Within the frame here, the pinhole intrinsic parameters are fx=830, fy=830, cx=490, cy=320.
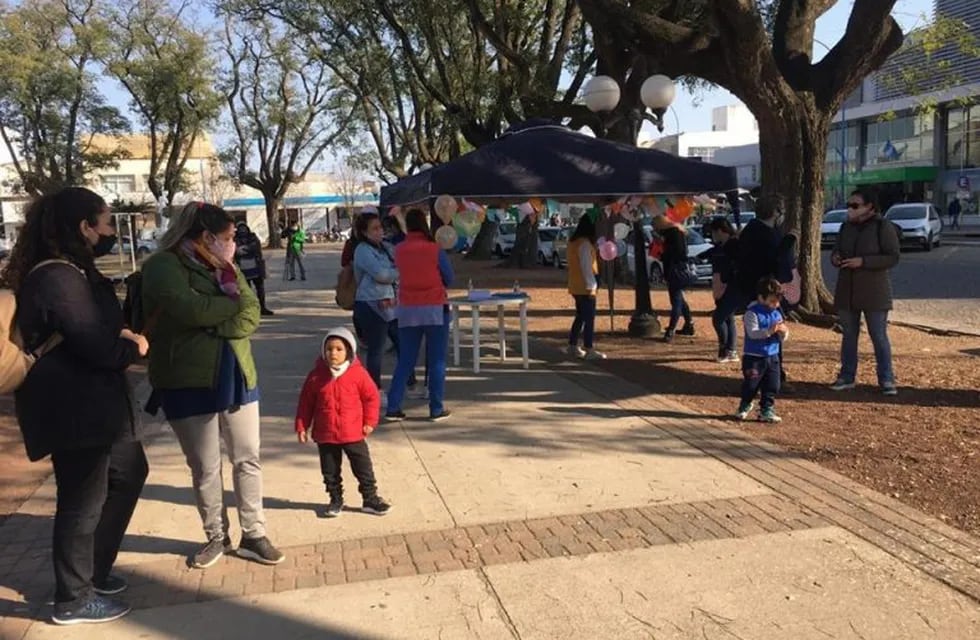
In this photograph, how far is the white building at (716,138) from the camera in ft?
263

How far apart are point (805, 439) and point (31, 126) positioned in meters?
34.5

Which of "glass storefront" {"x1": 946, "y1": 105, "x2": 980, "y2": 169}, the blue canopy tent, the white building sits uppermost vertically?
the white building

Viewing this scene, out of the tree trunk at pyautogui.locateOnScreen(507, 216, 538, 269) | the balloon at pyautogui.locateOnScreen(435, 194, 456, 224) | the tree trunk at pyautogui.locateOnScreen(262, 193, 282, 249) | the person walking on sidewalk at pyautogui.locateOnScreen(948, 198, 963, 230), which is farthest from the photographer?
the tree trunk at pyautogui.locateOnScreen(262, 193, 282, 249)

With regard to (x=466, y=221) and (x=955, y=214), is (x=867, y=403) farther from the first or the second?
(x=955, y=214)

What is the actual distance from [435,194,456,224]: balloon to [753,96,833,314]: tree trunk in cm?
494

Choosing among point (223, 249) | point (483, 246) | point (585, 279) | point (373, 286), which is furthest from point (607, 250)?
point (483, 246)

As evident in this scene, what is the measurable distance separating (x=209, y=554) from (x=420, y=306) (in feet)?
9.51

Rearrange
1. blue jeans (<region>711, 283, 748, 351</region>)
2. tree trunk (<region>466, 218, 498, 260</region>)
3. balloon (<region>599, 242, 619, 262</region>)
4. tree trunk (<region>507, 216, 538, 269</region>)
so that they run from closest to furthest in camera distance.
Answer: blue jeans (<region>711, 283, 748, 351</region>) → balloon (<region>599, 242, 619, 262</region>) → tree trunk (<region>507, 216, 538, 269</region>) → tree trunk (<region>466, 218, 498, 260</region>)

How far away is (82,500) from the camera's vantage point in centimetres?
346

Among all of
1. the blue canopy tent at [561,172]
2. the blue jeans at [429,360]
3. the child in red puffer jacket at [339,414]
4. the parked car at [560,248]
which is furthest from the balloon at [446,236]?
the parked car at [560,248]

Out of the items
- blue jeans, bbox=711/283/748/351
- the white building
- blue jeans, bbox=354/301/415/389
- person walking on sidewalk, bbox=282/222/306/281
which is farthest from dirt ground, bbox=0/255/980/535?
the white building

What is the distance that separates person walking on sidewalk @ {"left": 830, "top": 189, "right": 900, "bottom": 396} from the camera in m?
7.05

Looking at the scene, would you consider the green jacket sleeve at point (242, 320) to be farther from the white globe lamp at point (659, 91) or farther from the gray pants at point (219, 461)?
the white globe lamp at point (659, 91)

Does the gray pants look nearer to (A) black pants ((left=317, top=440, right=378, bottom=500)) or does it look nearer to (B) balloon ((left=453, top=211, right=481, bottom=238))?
(A) black pants ((left=317, top=440, right=378, bottom=500))
